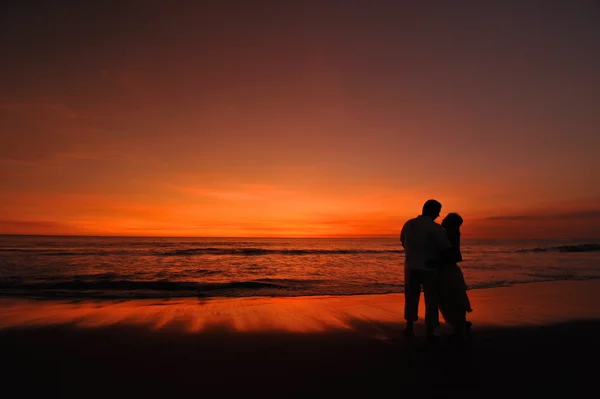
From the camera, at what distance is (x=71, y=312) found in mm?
8914

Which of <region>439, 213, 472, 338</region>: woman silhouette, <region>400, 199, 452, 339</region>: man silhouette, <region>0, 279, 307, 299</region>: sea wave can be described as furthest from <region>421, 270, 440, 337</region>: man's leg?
<region>0, 279, 307, 299</region>: sea wave

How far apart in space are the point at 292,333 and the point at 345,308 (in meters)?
3.13

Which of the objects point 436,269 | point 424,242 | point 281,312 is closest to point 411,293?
point 436,269

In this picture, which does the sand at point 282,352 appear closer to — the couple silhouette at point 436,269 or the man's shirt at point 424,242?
the couple silhouette at point 436,269

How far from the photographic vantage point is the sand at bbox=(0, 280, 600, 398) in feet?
13.3

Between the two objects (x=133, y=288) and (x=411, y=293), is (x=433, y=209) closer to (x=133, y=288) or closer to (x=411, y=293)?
(x=411, y=293)

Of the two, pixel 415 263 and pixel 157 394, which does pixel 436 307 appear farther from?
pixel 157 394

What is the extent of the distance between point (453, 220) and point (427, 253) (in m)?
0.76

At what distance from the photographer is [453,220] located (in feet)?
20.4

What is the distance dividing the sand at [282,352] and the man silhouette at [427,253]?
0.57 meters

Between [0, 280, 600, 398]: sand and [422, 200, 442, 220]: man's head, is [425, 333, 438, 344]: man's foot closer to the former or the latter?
[0, 280, 600, 398]: sand

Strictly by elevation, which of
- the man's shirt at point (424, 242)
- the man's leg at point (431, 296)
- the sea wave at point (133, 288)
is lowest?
the sea wave at point (133, 288)

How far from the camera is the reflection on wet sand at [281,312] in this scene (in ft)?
24.2

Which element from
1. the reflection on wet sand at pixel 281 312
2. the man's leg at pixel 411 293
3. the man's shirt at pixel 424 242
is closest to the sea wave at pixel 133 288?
the reflection on wet sand at pixel 281 312
